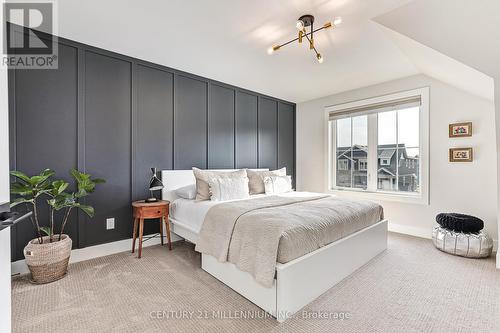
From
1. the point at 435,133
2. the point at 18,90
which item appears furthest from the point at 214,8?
the point at 435,133

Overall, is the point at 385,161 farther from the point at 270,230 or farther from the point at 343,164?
the point at 270,230

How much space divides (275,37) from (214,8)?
2.40ft

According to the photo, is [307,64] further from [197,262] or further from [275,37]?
[197,262]

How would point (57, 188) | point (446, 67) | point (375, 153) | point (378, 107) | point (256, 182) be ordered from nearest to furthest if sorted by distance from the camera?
point (57, 188), point (446, 67), point (256, 182), point (378, 107), point (375, 153)

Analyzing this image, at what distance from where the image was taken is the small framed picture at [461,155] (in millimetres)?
3041

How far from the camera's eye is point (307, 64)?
3170 mm

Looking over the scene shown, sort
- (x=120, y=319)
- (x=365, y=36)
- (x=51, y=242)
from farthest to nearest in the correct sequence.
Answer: (x=365, y=36) < (x=51, y=242) < (x=120, y=319)

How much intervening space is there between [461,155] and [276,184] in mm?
2475

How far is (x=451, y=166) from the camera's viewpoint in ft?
10.6

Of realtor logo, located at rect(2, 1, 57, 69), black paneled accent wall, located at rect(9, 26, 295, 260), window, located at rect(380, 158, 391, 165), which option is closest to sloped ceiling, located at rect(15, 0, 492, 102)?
realtor logo, located at rect(2, 1, 57, 69)

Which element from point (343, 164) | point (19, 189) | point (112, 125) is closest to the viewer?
point (19, 189)

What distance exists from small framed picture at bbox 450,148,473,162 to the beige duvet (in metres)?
1.62

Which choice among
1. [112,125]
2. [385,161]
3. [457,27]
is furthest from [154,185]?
[385,161]

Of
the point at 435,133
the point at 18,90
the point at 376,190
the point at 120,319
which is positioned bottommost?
the point at 120,319
